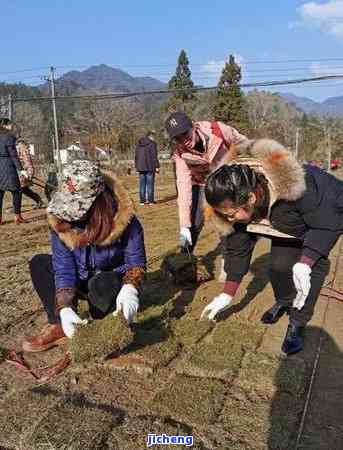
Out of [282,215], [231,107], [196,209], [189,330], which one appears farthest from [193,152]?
[231,107]

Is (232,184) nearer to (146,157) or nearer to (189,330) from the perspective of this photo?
(189,330)

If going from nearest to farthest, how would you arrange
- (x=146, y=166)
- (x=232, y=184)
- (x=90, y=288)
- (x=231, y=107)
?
1. (x=232, y=184)
2. (x=90, y=288)
3. (x=146, y=166)
4. (x=231, y=107)

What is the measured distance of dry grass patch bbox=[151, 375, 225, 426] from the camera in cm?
221

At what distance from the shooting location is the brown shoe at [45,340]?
3002 millimetres

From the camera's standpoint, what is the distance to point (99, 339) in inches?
100

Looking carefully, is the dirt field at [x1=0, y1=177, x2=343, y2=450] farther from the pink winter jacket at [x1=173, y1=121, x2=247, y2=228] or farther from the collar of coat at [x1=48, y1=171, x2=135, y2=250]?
the pink winter jacket at [x1=173, y1=121, x2=247, y2=228]

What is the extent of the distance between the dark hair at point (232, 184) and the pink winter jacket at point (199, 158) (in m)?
1.00

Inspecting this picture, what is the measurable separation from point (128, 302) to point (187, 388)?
595 millimetres

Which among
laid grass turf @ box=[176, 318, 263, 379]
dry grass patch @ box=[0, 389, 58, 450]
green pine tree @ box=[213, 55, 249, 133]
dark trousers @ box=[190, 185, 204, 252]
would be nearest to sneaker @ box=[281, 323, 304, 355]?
laid grass turf @ box=[176, 318, 263, 379]

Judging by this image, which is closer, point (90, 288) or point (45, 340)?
point (90, 288)

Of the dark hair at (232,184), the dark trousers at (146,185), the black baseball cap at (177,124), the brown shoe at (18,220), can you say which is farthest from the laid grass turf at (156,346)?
the dark trousers at (146,185)

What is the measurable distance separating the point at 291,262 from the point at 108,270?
1.26 m

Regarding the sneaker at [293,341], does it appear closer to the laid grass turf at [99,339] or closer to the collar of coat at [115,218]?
the laid grass turf at [99,339]

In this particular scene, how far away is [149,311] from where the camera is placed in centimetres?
351
